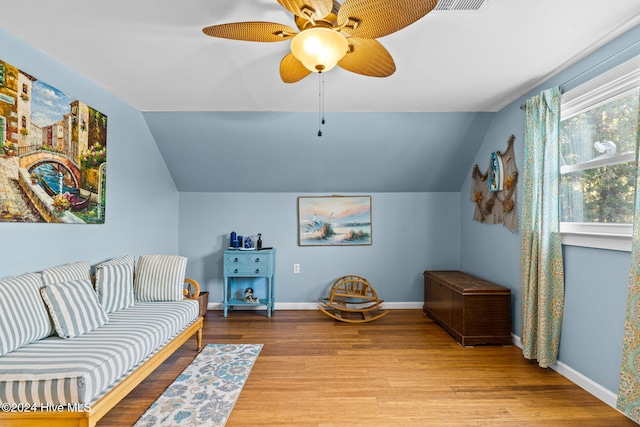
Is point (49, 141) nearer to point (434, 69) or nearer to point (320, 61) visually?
point (320, 61)

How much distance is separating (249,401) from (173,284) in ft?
4.68

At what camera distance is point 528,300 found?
2.86 m

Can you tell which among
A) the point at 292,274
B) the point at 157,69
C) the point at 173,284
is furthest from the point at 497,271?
the point at 157,69

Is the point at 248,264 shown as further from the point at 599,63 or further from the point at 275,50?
the point at 599,63

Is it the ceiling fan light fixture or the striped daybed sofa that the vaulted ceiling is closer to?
the ceiling fan light fixture

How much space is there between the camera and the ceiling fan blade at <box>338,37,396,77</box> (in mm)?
1837

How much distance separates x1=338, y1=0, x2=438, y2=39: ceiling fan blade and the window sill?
6.21 ft

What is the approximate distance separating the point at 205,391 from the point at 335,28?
2.45 m

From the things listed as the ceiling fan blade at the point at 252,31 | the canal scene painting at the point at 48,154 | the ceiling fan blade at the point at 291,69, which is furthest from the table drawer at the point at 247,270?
the ceiling fan blade at the point at 252,31

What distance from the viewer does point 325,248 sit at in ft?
15.6

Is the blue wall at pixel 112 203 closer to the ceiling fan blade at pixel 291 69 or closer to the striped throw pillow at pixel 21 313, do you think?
the striped throw pillow at pixel 21 313

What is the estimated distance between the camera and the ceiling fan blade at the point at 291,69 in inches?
81.0

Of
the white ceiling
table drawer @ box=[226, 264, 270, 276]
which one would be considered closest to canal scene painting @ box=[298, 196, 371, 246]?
table drawer @ box=[226, 264, 270, 276]

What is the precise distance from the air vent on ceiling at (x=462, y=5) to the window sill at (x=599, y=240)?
1.65 metres
